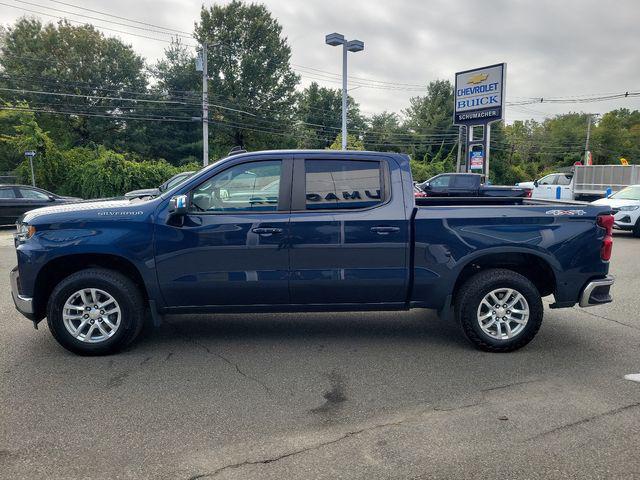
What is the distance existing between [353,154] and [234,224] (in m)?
1.36

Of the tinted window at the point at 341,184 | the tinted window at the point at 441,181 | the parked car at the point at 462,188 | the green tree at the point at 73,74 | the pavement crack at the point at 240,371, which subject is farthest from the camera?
the green tree at the point at 73,74

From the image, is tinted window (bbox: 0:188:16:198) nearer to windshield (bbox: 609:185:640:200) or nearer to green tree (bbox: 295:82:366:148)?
windshield (bbox: 609:185:640:200)

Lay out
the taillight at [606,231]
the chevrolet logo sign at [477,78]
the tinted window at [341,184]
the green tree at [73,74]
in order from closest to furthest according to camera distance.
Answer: the tinted window at [341,184] → the taillight at [606,231] → the chevrolet logo sign at [477,78] → the green tree at [73,74]

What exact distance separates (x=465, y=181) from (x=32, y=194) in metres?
16.9

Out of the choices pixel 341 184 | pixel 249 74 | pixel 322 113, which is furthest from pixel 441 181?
pixel 322 113

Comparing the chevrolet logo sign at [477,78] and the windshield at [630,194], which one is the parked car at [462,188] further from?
the chevrolet logo sign at [477,78]

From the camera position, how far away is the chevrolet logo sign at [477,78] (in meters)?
26.6

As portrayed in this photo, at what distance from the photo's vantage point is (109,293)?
15.1ft

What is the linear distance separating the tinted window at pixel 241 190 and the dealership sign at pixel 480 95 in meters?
23.9

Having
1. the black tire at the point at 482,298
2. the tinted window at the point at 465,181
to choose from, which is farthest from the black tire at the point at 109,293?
the tinted window at the point at 465,181

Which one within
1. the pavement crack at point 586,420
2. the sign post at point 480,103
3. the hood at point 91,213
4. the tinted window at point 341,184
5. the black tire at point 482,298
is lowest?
the pavement crack at point 586,420

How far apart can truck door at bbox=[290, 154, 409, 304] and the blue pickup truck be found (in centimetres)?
1

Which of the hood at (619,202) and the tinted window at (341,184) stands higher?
the tinted window at (341,184)

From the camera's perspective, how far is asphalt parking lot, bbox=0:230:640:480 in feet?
9.71
